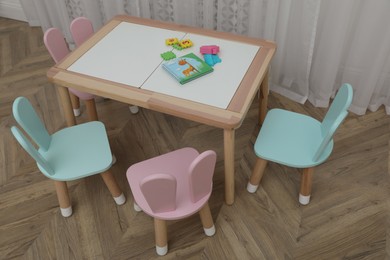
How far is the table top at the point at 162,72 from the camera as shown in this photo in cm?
146

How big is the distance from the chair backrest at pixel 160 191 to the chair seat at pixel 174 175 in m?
0.04

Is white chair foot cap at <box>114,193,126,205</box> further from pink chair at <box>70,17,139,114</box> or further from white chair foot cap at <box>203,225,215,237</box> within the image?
pink chair at <box>70,17,139,114</box>

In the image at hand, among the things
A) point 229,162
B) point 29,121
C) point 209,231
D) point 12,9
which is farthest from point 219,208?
point 12,9

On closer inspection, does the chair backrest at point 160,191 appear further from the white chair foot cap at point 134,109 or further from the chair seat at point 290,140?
the white chair foot cap at point 134,109

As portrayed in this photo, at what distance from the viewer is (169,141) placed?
2164 mm

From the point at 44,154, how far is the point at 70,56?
474 millimetres

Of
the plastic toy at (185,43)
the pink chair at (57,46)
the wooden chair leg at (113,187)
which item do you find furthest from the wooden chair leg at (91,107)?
the plastic toy at (185,43)

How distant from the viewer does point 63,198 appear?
1733 millimetres

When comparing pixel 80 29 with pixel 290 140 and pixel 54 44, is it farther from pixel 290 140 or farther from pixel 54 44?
pixel 290 140

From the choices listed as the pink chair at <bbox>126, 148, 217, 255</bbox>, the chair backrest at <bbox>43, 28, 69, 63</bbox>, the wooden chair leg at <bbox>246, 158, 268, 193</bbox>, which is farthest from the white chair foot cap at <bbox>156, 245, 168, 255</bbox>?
the chair backrest at <bbox>43, 28, 69, 63</bbox>

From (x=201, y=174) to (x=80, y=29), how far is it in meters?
1.17

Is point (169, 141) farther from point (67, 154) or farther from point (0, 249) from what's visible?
point (0, 249)

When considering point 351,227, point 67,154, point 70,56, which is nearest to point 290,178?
point 351,227

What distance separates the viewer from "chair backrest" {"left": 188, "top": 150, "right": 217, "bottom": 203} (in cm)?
123
